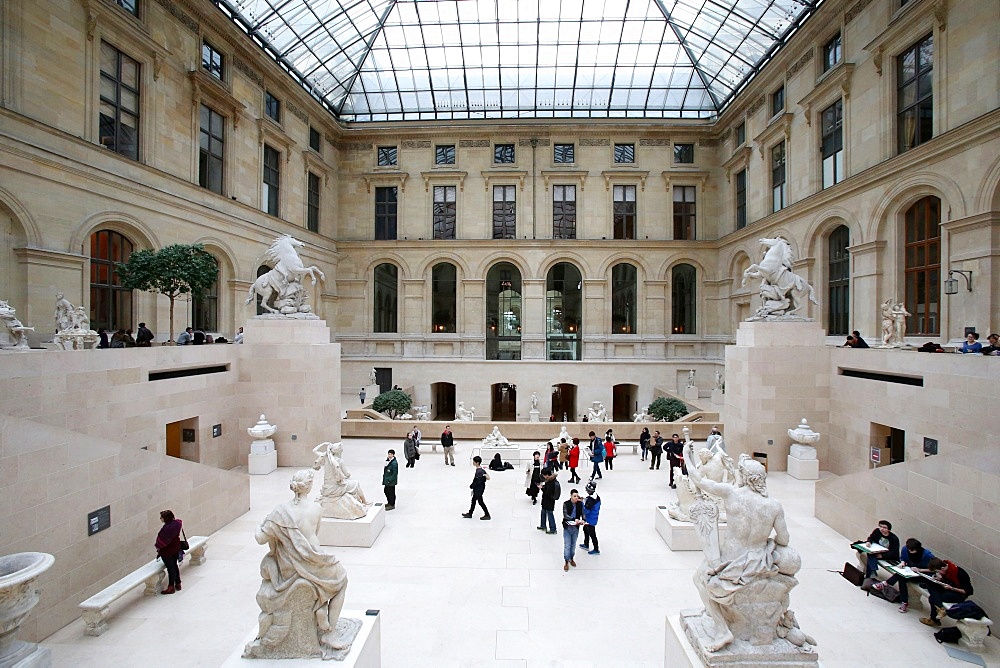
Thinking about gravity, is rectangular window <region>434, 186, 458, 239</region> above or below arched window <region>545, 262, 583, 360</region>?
above

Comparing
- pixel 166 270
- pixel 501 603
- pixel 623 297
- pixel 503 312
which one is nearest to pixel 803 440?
pixel 501 603

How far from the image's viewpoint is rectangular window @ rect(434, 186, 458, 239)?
30.0 m

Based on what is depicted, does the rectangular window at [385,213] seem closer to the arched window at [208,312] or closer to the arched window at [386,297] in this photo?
the arched window at [386,297]

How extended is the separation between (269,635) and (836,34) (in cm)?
2506

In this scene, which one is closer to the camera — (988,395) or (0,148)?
(988,395)

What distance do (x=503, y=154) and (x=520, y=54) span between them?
17.7 ft

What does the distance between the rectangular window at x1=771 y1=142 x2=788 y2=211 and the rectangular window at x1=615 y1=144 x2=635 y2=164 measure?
8.16 metres

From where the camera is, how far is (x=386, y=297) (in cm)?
3025

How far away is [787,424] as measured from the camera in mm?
14625

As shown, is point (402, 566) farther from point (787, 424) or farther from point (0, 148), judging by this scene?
point (0, 148)

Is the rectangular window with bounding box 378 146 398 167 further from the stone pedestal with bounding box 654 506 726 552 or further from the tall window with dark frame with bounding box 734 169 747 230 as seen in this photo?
the stone pedestal with bounding box 654 506 726 552

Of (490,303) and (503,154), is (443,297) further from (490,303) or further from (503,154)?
(503,154)

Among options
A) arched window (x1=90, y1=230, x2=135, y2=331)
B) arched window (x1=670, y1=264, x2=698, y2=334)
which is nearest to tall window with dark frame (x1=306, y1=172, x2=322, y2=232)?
arched window (x1=90, y1=230, x2=135, y2=331)

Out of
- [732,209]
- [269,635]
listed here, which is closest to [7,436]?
[269,635]
